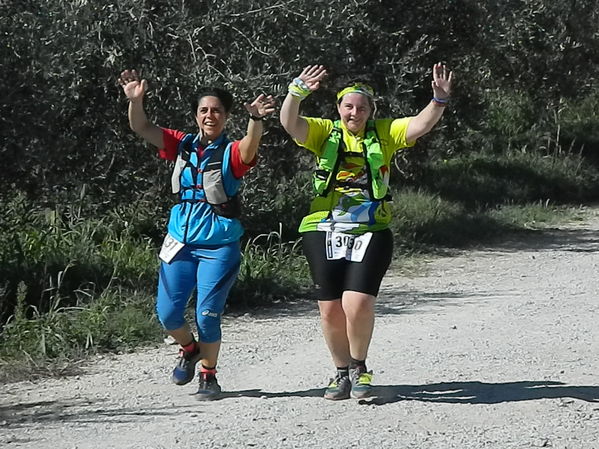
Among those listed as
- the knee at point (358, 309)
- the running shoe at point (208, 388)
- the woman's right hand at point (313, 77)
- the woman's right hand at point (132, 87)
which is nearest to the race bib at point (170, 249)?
the running shoe at point (208, 388)

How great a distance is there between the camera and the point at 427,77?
13648mm

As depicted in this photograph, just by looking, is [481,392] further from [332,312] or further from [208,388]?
[208,388]

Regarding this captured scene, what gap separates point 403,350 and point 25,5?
13.4 feet

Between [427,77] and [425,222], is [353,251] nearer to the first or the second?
[427,77]

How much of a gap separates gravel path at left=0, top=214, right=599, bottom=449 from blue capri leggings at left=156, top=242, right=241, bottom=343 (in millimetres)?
480

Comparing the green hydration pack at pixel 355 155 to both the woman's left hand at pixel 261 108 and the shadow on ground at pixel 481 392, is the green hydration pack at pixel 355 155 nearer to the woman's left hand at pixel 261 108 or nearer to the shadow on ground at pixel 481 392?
the woman's left hand at pixel 261 108

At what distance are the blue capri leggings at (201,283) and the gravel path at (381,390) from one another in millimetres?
480

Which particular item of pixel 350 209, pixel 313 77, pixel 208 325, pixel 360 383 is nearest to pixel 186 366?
pixel 208 325

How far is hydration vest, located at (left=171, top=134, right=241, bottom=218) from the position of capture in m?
6.73

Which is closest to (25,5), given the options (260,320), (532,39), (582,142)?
(260,320)

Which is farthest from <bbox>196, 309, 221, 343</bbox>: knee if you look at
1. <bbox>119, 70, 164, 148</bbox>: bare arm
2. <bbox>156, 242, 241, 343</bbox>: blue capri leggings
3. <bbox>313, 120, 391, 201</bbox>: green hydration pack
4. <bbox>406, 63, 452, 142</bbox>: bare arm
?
<bbox>406, 63, 452, 142</bbox>: bare arm

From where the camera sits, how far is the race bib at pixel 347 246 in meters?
6.63

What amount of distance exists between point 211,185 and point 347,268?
2.96 feet

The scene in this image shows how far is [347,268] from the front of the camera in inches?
263
